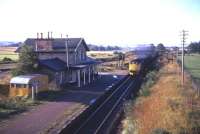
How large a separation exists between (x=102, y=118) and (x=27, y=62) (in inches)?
530

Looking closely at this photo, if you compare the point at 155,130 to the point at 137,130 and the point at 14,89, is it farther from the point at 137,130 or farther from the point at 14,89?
the point at 14,89

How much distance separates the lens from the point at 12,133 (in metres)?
19.0

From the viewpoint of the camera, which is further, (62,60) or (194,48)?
(194,48)

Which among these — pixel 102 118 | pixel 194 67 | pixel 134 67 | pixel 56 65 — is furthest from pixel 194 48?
pixel 102 118

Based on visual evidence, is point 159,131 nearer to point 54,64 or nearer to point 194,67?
point 54,64

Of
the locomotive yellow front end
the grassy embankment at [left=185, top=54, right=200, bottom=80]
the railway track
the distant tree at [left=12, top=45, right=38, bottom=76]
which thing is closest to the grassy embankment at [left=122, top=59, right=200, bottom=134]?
the railway track

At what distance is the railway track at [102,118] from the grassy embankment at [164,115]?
51.3 inches

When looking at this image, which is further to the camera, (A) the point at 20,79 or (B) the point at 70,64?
(B) the point at 70,64

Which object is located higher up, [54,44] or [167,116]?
[54,44]

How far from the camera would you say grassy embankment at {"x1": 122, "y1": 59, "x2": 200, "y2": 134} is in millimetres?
17438

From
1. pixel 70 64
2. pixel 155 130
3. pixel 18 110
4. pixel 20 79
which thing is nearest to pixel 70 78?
pixel 70 64

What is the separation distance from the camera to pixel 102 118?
77.0ft

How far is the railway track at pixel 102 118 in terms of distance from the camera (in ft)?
65.7

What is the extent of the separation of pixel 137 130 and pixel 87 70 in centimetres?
2694
